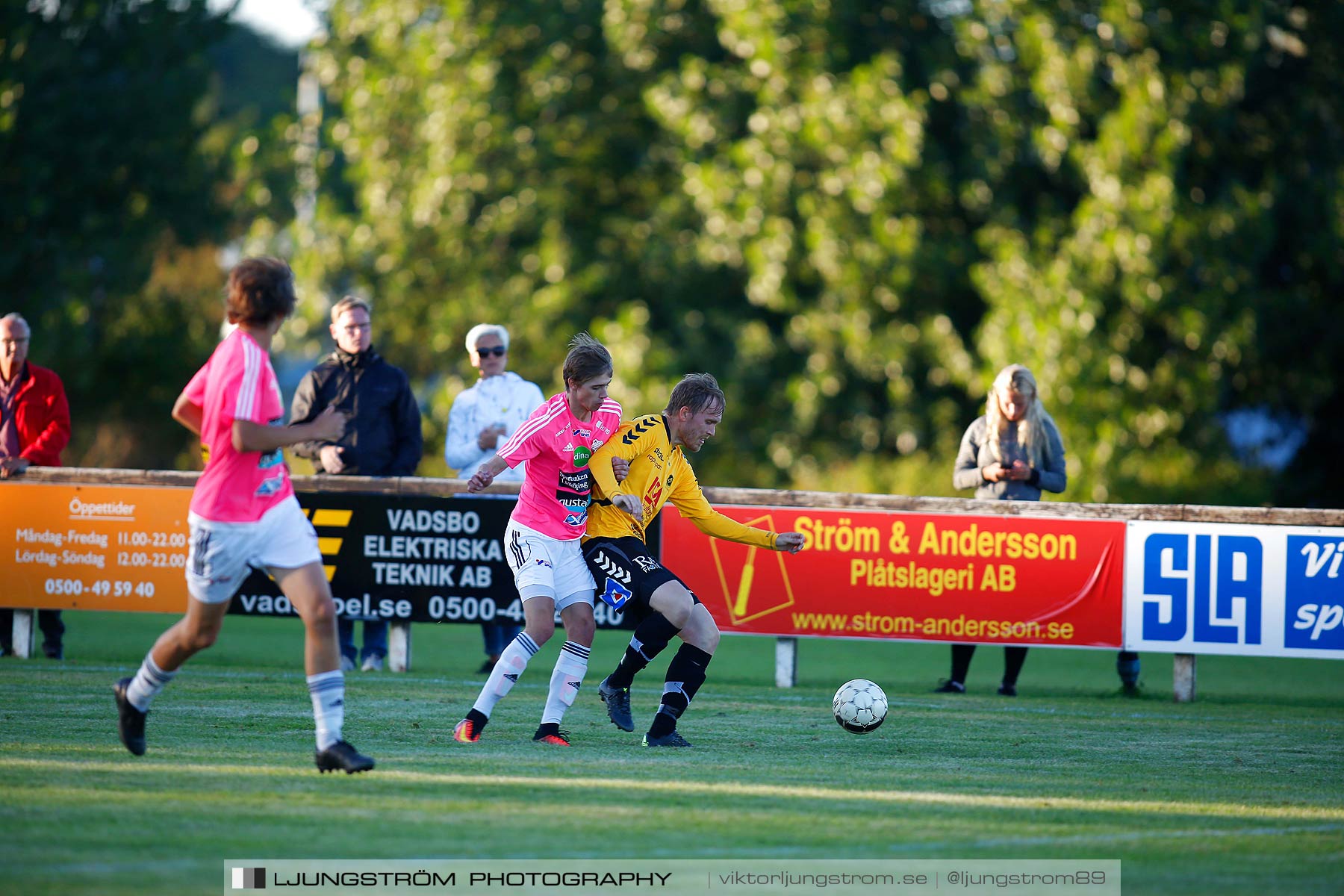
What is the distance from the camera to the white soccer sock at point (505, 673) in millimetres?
7348

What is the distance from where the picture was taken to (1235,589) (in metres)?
10.6

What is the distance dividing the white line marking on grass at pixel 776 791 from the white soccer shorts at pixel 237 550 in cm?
80

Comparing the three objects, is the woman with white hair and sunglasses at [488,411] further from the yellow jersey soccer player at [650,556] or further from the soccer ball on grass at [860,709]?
the soccer ball on grass at [860,709]

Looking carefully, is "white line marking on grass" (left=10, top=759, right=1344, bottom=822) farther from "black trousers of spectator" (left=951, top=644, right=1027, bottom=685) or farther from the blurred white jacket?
the blurred white jacket

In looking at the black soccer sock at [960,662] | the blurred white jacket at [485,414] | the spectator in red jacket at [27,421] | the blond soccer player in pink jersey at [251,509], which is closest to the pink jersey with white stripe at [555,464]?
the blond soccer player in pink jersey at [251,509]

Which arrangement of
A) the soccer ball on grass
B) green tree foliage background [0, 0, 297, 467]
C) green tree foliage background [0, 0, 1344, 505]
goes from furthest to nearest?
green tree foliage background [0, 0, 297, 467] < green tree foliage background [0, 0, 1344, 505] < the soccer ball on grass

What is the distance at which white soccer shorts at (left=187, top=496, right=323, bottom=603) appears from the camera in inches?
242

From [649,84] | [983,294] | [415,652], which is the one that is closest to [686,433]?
[415,652]

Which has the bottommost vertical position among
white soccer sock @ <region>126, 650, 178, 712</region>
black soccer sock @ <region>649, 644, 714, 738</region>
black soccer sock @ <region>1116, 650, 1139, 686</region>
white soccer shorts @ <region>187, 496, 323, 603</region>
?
black soccer sock @ <region>1116, 650, 1139, 686</region>

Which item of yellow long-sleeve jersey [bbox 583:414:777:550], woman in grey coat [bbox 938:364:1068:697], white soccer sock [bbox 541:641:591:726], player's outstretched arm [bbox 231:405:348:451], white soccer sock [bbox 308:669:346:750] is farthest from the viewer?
woman in grey coat [bbox 938:364:1068:697]

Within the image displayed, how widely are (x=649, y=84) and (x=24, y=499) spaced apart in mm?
16438

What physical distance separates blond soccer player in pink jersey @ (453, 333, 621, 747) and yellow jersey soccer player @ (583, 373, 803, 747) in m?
0.13

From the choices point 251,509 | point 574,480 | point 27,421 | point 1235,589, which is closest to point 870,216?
point 1235,589

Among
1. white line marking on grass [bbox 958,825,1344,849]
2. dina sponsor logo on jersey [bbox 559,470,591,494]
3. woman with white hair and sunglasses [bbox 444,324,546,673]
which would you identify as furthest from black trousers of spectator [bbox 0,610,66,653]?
white line marking on grass [bbox 958,825,1344,849]
